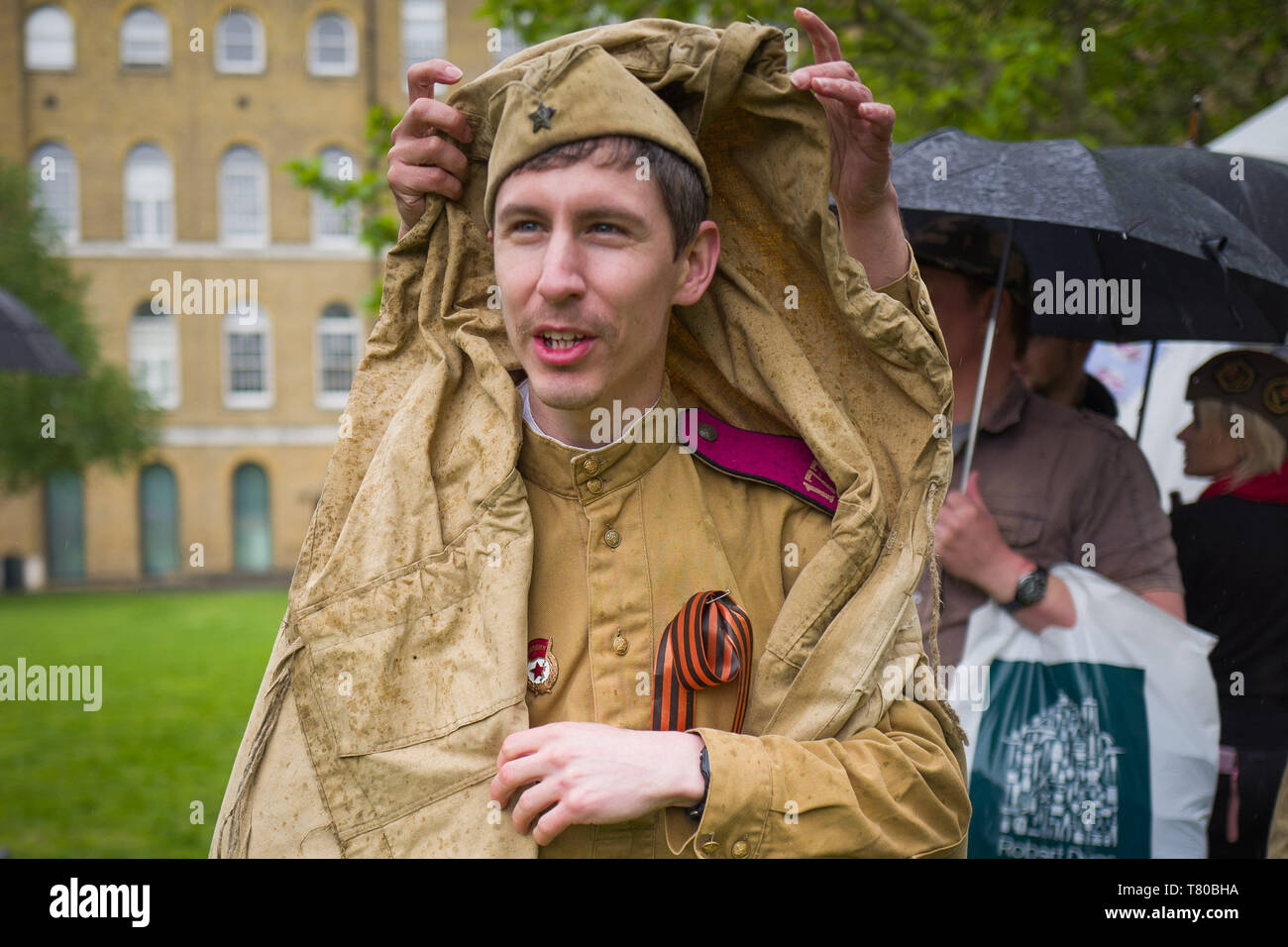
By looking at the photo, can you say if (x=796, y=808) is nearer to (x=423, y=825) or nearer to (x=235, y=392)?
(x=423, y=825)

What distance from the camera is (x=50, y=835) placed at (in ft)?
27.1

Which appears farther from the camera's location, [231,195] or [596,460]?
[231,195]

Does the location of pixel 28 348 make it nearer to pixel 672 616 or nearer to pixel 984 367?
pixel 984 367

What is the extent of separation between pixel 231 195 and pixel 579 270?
1304 inches

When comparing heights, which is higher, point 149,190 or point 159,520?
point 149,190

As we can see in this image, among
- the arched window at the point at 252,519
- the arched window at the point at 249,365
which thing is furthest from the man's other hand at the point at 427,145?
the arched window at the point at 252,519

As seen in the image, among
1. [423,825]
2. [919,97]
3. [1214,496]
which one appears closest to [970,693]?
[1214,496]

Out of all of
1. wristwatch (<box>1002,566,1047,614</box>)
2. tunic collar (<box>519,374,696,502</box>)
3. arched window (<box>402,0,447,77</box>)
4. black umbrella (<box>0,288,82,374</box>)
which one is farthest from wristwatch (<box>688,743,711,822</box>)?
arched window (<box>402,0,447,77</box>)

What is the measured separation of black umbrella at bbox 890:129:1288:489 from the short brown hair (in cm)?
151

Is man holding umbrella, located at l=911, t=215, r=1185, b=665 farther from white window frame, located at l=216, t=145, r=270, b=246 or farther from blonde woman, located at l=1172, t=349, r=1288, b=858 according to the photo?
white window frame, located at l=216, t=145, r=270, b=246

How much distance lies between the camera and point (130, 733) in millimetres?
12734

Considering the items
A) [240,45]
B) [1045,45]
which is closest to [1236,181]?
[1045,45]

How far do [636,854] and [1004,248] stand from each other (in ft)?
8.06

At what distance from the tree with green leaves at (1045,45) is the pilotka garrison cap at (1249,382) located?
380cm
